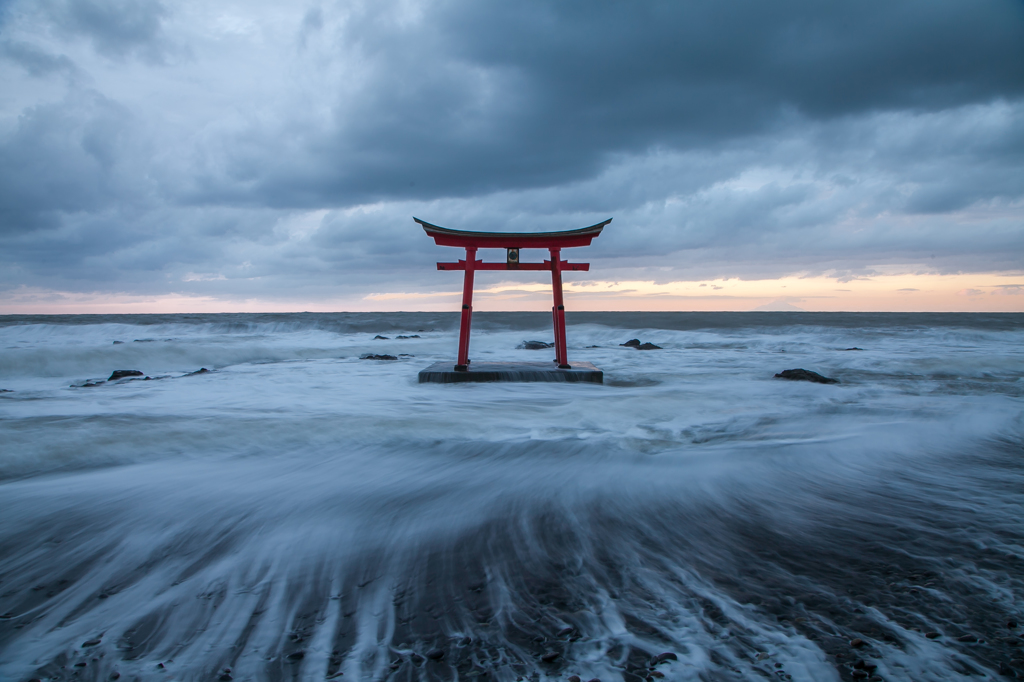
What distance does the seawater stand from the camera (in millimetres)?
1755

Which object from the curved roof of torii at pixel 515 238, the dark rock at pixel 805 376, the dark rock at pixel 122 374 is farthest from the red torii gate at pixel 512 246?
the dark rock at pixel 122 374

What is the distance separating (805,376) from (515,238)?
5499 mm

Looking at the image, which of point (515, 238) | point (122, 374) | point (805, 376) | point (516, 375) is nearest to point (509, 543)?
point (516, 375)

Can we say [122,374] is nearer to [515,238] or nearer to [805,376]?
[515,238]

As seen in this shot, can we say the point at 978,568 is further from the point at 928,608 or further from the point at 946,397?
the point at 946,397

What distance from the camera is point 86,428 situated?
4883 mm

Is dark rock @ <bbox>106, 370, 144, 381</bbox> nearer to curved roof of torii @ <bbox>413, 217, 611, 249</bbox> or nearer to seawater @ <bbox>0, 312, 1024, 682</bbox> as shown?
seawater @ <bbox>0, 312, 1024, 682</bbox>

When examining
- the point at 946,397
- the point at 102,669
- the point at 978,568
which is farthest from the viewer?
the point at 946,397

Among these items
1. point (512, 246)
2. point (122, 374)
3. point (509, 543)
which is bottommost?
point (509, 543)

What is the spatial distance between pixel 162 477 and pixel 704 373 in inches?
359

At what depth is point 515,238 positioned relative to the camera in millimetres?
8047

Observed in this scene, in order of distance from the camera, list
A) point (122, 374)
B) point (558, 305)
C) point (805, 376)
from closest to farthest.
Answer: point (558, 305)
point (805, 376)
point (122, 374)

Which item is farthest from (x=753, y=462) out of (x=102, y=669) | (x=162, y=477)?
(x=162, y=477)

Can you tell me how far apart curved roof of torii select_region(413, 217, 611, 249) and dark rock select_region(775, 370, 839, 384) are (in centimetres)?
433
